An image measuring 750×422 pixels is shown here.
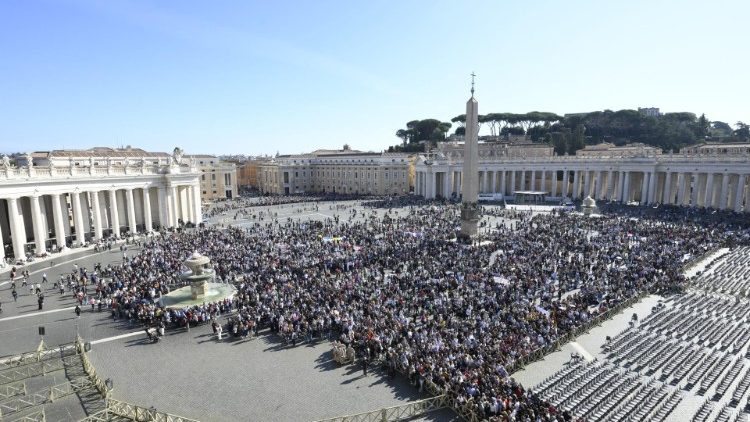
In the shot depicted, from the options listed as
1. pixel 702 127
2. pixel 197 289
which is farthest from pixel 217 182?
pixel 702 127

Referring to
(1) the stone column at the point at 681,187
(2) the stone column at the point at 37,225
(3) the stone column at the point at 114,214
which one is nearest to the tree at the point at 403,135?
(1) the stone column at the point at 681,187

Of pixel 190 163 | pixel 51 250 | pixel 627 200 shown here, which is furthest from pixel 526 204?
pixel 51 250

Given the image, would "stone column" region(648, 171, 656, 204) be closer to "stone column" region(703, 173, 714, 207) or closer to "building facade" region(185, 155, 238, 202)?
"stone column" region(703, 173, 714, 207)

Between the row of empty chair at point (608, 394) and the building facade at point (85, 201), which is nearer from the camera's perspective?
the row of empty chair at point (608, 394)

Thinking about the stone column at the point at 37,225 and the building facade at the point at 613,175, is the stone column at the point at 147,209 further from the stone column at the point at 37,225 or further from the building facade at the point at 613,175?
the building facade at the point at 613,175

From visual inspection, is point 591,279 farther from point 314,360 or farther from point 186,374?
point 186,374

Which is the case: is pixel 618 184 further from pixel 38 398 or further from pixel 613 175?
pixel 38 398
